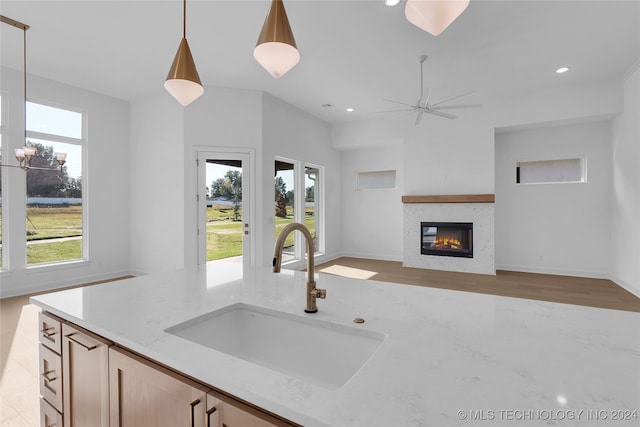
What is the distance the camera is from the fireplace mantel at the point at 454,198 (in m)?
5.37

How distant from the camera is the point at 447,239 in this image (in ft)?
19.1

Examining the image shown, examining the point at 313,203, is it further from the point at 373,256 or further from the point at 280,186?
the point at 373,256

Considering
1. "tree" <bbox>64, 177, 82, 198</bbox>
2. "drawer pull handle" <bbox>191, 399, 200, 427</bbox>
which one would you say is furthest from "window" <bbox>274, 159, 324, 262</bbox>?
"drawer pull handle" <bbox>191, 399, 200, 427</bbox>

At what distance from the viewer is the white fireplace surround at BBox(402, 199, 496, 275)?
5441 mm

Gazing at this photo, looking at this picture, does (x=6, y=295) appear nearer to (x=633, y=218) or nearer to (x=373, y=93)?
(x=373, y=93)

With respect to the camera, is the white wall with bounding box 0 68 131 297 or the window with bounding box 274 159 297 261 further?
the window with bounding box 274 159 297 261

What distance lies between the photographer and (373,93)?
506cm

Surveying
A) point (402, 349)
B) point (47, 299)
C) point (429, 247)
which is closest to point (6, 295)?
point (47, 299)

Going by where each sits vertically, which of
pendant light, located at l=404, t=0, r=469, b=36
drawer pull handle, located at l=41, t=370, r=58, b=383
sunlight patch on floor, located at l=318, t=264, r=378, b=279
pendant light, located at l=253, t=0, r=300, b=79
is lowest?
sunlight patch on floor, located at l=318, t=264, r=378, b=279

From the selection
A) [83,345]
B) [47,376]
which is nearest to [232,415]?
[83,345]

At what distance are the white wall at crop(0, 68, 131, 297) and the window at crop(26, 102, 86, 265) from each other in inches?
5.1

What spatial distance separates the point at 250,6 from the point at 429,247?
4.93m

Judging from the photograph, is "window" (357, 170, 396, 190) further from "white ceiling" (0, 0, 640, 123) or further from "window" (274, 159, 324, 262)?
"white ceiling" (0, 0, 640, 123)

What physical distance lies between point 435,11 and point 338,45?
3.13 meters
